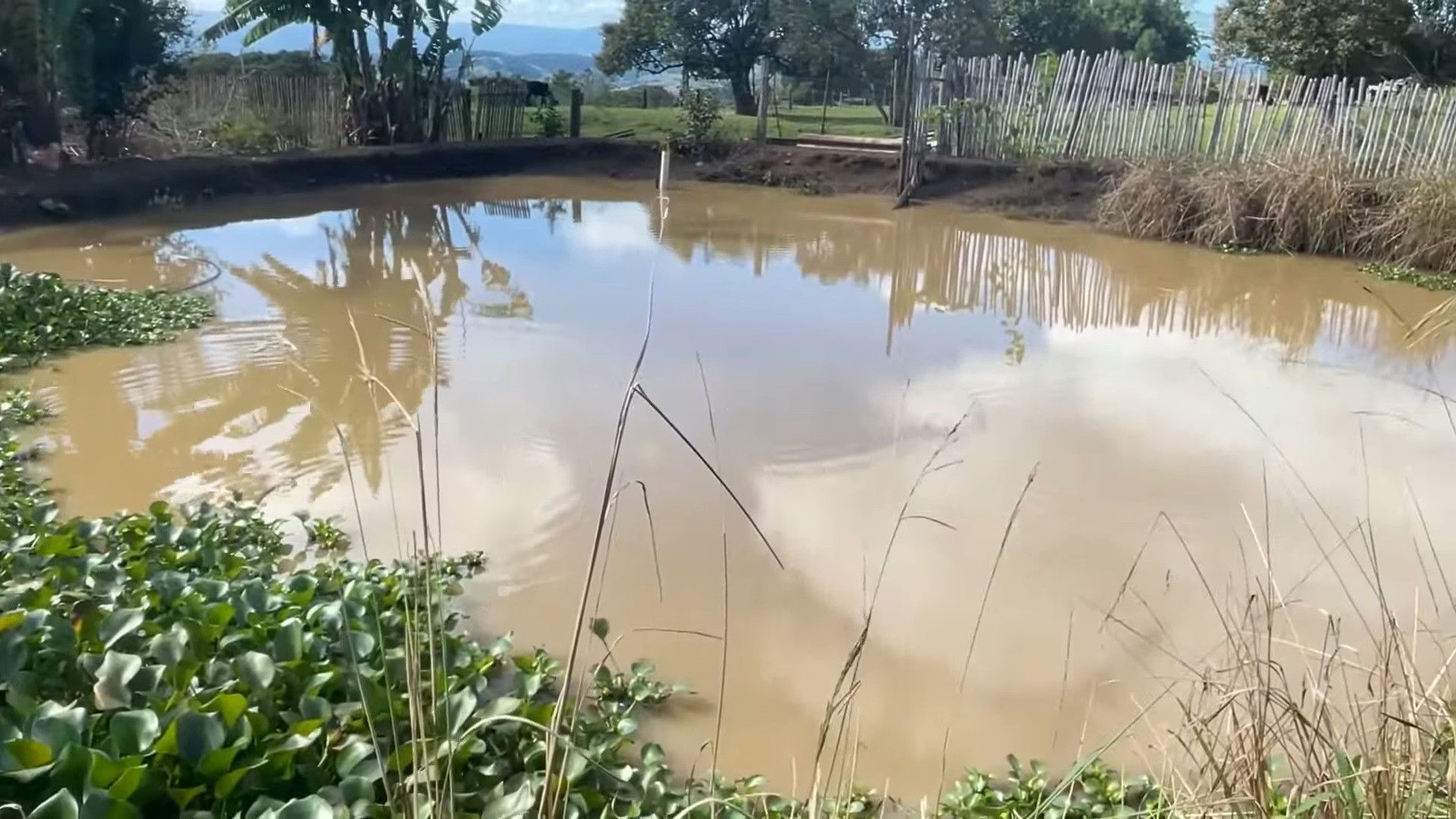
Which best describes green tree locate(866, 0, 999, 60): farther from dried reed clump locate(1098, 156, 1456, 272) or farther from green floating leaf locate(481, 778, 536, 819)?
green floating leaf locate(481, 778, 536, 819)

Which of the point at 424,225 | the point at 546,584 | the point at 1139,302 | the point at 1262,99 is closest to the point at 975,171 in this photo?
the point at 1262,99

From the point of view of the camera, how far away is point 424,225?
10469 millimetres

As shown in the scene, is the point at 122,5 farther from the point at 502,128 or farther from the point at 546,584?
the point at 546,584

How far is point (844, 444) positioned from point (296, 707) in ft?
9.53

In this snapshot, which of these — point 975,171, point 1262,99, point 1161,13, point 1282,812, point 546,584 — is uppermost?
point 1161,13

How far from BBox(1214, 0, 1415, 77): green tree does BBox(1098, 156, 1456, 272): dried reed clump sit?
27.3 ft

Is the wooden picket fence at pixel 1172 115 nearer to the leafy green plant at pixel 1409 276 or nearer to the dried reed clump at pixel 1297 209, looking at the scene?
the dried reed clump at pixel 1297 209

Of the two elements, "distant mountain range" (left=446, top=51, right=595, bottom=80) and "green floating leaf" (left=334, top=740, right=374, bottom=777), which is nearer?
"green floating leaf" (left=334, top=740, right=374, bottom=777)

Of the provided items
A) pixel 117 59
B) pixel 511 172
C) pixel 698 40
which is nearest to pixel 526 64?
pixel 698 40

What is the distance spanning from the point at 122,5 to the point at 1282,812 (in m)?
11.7

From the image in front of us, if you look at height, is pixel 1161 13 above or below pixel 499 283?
above

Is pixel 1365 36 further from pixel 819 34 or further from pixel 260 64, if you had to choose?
pixel 260 64

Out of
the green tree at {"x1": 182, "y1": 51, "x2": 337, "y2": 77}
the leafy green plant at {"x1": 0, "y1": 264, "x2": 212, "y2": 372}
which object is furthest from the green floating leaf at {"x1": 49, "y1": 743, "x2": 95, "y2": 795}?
the green tree at {"x1": 182, "y1": 51, "x2": 337, "y2": 77}

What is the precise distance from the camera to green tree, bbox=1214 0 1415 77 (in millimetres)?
16672
